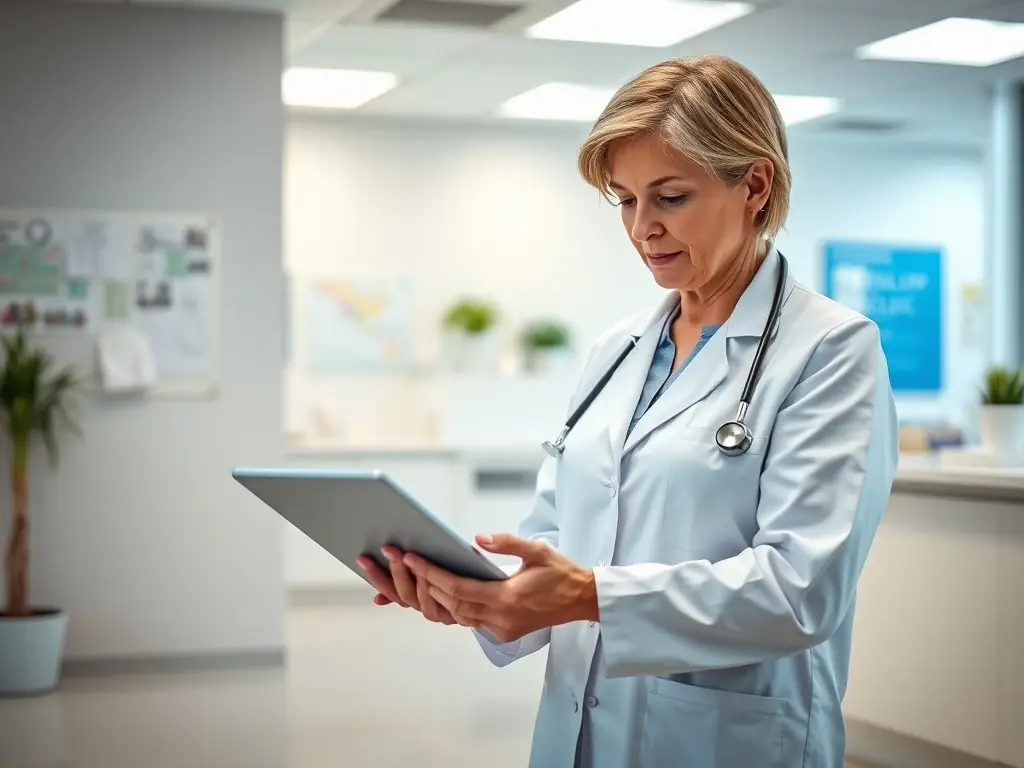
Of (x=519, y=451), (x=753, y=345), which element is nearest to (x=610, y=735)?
(x=753, y=345)

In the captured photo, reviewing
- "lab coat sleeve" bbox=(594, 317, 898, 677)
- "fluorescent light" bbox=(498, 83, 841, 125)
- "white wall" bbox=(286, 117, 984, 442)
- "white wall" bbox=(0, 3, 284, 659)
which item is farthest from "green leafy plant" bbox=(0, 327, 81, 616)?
"lab coat sleeve" bbox=(594, 317, 898, 677)

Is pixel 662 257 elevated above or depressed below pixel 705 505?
above

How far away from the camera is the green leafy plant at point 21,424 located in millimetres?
5491

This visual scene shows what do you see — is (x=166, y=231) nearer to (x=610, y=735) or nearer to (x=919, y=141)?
(x=610, y=735)

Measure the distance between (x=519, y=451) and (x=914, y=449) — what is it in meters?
2.65

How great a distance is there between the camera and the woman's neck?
1738 mm

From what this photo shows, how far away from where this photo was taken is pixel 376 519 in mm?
1479

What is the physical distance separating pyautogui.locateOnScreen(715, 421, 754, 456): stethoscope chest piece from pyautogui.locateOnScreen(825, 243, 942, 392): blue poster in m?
8.06

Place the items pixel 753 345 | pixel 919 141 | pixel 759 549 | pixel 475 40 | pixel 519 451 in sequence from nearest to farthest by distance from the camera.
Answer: pixel 759 549, pixel 753 345, pixel 475 40, pixel 519 451, pixel 919 141

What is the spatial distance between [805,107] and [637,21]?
239cm

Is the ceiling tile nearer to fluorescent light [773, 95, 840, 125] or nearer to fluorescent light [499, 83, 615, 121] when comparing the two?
fluorescent light [499, 83, 615, 121]

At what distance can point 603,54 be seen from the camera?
21.7ft

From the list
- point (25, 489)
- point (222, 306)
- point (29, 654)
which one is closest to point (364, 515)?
point (29, 654)

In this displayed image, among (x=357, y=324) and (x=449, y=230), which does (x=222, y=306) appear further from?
(x=449, y=230)
